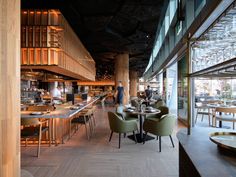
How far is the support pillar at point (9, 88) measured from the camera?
3.89ft

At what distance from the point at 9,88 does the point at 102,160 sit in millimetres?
2746

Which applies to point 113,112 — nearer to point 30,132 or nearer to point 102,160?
point 102,160

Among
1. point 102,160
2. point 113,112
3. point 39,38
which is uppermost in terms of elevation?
point 39,38

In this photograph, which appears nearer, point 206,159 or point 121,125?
point 206,159

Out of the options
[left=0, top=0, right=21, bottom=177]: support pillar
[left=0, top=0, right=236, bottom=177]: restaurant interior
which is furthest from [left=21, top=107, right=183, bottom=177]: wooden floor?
[left=0, top=0, right=21, bottom=177]: support pillar

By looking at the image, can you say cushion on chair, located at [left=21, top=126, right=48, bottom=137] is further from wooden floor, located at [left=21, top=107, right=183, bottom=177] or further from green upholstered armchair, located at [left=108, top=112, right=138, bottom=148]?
green upholstered armchair, located at [left=108, top=112, right=138, bottom=148]

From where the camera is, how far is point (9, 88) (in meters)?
1.24

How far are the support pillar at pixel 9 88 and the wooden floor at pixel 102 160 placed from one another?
1945 mm

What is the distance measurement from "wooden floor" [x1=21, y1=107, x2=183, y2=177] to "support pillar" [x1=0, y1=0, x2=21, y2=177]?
195 centimetres

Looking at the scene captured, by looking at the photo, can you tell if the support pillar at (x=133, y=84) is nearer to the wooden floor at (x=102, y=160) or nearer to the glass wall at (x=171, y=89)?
the glass wall at (x=171, y=89)

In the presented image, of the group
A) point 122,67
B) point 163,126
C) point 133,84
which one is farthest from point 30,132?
point 133,84

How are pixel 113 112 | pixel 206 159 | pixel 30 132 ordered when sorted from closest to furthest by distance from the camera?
pixel 206 159 < pixel 30 132 < pixel 113 112

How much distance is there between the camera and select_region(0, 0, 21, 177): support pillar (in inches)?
46.7

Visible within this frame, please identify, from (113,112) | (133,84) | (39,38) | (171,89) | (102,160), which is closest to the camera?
(102,160)
